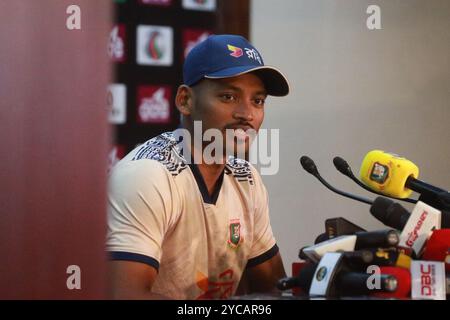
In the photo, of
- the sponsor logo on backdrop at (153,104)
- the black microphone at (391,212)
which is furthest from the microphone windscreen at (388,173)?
the sponsor logo on backdrop at (153,104)

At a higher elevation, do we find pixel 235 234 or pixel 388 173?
pixel 388 173

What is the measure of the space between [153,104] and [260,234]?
2.49 ft

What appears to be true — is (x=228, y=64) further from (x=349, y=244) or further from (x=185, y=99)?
(x=349, y=244)

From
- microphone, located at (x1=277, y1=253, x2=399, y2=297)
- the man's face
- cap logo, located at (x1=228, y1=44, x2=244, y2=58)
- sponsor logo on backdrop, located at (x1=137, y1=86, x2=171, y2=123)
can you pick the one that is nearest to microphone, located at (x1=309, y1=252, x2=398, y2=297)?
microphone, located at (x1=277, y1=253, x2=399, y2=297)

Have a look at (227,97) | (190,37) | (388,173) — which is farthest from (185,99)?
(190,37)

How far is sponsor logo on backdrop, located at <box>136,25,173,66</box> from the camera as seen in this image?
2.37 metres

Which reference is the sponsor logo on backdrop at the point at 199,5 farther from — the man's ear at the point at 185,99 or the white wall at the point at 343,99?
the man's ear at the point at 185,99

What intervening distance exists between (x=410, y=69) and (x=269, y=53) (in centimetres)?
42

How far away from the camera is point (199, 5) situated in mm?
2426

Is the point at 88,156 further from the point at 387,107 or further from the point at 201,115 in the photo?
the point at 387,107

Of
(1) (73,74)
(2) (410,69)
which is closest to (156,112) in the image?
(2) (410,69)

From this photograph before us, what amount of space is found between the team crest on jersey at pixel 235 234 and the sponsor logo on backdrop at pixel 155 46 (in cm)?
85

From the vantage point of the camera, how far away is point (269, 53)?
2205 mm

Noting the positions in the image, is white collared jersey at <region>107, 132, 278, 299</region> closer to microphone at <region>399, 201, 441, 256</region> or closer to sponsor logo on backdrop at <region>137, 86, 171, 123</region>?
microphone at <region>399, 201, 441, 256</region>
